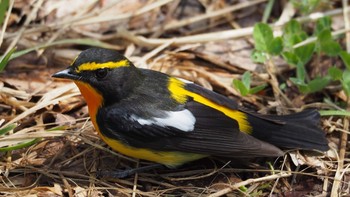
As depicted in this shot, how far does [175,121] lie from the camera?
418 cm

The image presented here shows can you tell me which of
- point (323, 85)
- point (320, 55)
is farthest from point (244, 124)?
point (320, 55)

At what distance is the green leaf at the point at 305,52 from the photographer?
5.11 meters

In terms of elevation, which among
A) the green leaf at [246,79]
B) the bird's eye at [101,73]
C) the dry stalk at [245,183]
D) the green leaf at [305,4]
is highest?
the green leaf at [305,4]

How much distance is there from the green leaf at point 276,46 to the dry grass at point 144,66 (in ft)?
0.80

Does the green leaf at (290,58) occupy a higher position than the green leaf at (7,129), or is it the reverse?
the green leaf at (290,58)

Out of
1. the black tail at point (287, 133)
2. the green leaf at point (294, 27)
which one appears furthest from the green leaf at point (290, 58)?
the black tail at point (287, 133)

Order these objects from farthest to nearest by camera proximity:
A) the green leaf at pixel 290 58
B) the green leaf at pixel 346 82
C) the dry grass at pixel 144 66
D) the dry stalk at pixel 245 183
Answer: the green leaf at pixel 290 58, the green leaf at pixel 346 82, the dry grass at pixel 144 66, the dry stalk at pixel 245 183

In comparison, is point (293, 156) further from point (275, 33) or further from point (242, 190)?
point (275, 33)

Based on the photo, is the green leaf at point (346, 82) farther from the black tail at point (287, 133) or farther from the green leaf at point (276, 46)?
the green leaf at point (276, 46)

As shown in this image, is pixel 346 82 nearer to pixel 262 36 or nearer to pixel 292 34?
pixel 292 34

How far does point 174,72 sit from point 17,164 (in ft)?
5.74

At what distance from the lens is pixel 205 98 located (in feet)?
14.8

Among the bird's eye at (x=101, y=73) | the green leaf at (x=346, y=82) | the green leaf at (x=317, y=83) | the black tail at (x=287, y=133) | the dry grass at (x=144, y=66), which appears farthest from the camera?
the green leaf at (x=317, y=83)

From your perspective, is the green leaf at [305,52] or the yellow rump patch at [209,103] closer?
the yellow rump patch at [209,103]
